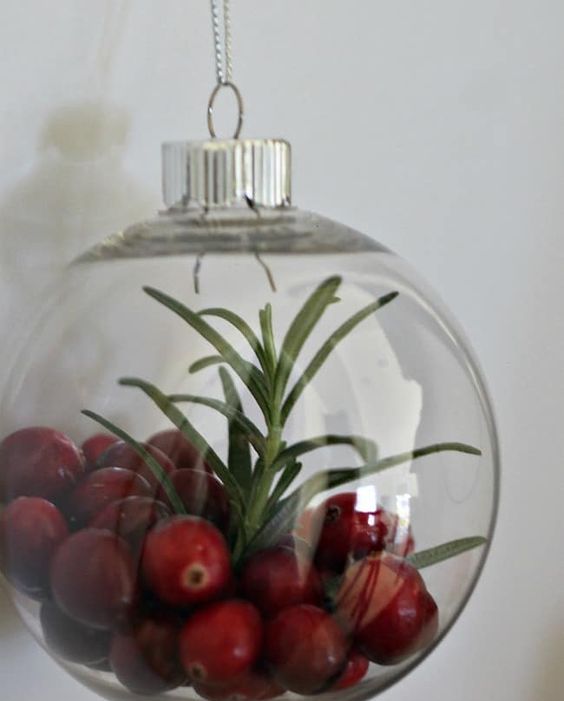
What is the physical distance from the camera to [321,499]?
0.43m

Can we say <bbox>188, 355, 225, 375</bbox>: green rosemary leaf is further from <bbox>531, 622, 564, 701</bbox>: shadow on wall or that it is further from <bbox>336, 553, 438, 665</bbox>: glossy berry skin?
<bbox>531, 622, 564, 701</bbox>: shadow on wall

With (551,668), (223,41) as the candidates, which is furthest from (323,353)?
(551,668)

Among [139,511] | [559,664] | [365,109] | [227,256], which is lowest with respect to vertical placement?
[559,664]

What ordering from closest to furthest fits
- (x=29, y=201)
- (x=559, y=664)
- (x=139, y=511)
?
(x=139, y=511)
(x=29, y=201)
(x=559, y=664)

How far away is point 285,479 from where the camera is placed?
1.43 feet

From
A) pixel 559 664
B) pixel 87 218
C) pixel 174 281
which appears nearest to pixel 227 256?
pixel 174 281

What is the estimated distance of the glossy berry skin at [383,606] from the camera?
1.38 ft

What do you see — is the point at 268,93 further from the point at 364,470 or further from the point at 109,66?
the point at 364,470

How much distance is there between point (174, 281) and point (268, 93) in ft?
0.65

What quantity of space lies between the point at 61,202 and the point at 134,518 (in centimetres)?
22

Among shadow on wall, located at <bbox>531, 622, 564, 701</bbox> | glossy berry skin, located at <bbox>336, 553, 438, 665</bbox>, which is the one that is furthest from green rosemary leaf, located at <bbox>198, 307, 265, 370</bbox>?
shadow on wall, located at <bbox>531, 622, 564, 701</bbox>

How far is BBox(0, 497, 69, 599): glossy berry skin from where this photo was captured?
437mm

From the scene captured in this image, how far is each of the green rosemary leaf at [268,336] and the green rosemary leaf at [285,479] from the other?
0.04 meters

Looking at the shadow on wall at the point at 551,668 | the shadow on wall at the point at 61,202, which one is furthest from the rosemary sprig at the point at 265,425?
the shadow on wall at the point at 551,668
